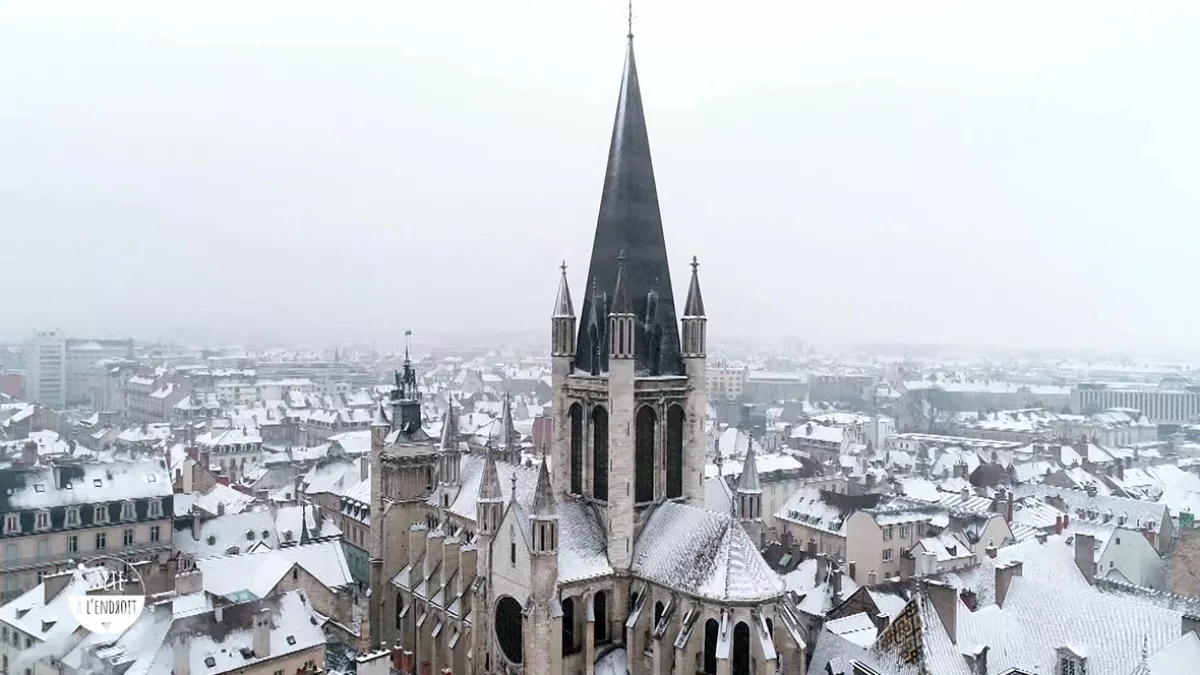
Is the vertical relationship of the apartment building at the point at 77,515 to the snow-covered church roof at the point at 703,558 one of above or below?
below

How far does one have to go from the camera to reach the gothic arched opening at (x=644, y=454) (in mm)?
42500

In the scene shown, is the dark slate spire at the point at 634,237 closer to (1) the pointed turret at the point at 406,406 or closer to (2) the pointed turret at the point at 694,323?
(2) the pointed turret at the point at 694,323

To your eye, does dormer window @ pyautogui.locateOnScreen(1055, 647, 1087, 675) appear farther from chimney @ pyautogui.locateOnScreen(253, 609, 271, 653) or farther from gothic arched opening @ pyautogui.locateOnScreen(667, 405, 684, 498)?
chimney @ pyautogui.locateOnScreen(253, 609, 271, 653)

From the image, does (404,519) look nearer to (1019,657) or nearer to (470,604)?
(470,604)

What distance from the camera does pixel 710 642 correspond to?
36.8 metres

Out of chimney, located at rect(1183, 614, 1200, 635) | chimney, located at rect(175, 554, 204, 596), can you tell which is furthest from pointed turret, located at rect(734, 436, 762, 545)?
chimney, located at rect(175, 554, 204, 596)

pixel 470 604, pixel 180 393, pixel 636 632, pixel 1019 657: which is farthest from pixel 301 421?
pixel 1019 657

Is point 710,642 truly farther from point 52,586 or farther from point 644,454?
point 52,586

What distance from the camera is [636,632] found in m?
39.6

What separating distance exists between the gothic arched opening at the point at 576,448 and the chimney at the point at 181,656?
1875cm

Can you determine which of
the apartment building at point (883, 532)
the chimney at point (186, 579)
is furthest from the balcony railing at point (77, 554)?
the apartment building at point (883, 532)

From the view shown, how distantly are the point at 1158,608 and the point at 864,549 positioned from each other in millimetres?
39027

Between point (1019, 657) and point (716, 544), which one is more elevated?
point (716, 544)

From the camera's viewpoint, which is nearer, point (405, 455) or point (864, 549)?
point (405, 455)
